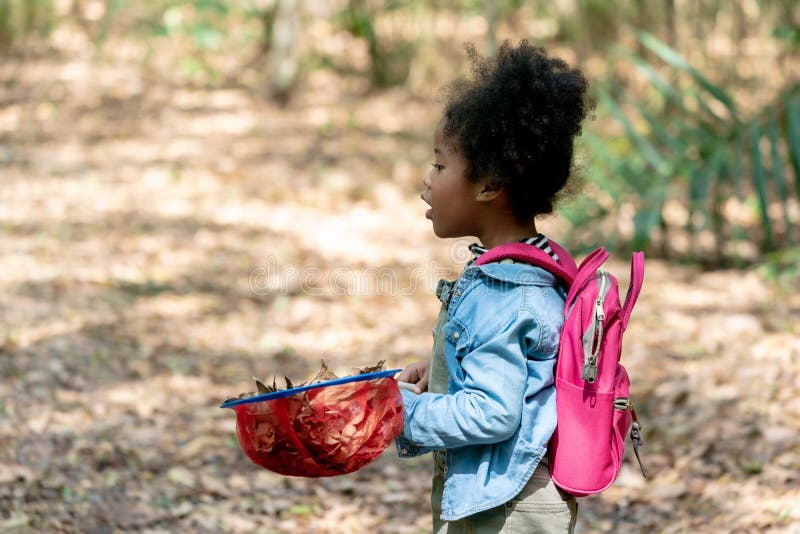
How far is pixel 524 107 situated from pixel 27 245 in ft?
17.9

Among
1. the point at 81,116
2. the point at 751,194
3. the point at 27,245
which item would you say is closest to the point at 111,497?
the point at 27,245

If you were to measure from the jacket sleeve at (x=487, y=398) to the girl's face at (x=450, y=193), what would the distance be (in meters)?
0.29

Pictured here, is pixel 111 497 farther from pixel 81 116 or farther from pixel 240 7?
pixel 240 7

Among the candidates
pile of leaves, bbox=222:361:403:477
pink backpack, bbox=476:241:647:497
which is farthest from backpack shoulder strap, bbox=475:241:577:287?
pile of leaves, bbox=222:361:403:477

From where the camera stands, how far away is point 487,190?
203cm

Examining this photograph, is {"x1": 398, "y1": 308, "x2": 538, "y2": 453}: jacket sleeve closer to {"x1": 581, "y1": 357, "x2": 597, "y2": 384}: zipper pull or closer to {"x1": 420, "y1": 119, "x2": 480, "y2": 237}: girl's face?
{"x1": 581, "y1": 357, "x2": 597, "y2": 384}: zipper pull

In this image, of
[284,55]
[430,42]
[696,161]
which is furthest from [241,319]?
[430,42]

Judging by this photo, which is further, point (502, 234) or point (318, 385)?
point (502, 234)

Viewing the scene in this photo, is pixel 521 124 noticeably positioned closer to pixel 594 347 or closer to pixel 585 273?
pixel 585 273

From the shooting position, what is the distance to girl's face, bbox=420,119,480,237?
80.5 inches

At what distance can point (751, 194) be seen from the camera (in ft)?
26.2

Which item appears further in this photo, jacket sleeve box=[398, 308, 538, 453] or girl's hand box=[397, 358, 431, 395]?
girl's hand box=[397, 358, 431, 395]

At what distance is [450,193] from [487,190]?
9 centimetres

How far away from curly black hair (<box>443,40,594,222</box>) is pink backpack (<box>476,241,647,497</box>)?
164 mm
